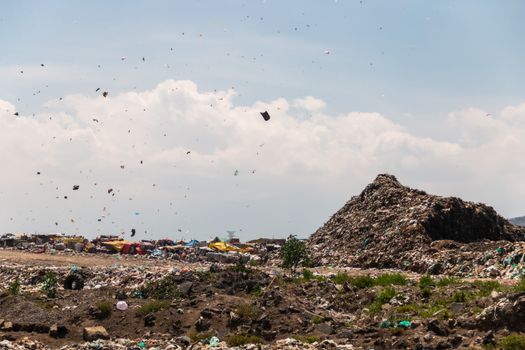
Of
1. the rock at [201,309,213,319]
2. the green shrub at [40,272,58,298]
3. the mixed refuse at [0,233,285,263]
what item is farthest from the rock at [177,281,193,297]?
the mixed refuse at [0,233,285,263]

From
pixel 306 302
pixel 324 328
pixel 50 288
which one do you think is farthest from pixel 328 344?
pixel 50 288

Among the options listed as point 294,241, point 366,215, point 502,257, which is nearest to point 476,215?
point 366,215

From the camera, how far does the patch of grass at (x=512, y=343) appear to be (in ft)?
36.5

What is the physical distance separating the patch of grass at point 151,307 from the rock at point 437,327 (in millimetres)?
6780

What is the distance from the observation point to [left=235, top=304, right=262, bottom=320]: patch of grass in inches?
591

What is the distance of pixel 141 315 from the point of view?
52.7 ft

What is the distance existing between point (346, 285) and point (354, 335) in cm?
418

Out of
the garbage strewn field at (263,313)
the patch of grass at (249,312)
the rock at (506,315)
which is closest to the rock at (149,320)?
the garbage strewn field at (263,313)

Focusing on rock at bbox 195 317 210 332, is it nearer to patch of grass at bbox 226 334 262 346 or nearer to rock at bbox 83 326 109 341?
patch of grass at bbox 226 334 262 346

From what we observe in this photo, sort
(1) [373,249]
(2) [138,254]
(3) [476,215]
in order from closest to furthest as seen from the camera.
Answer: (1) [373,249], (3) [476,215], (2) [138,254]

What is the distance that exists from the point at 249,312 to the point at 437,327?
4551mm

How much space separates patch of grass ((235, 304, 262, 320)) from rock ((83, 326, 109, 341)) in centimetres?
317

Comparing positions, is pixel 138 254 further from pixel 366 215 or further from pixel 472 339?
pixel 472 339

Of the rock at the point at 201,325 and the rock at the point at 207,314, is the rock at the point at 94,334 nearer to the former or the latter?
the rock at the point at 201,325
